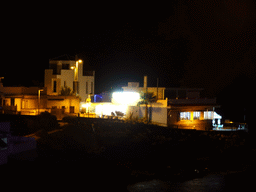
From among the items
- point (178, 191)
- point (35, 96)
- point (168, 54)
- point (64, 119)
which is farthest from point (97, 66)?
point (178, 191)

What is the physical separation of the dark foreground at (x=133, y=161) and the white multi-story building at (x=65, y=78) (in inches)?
351

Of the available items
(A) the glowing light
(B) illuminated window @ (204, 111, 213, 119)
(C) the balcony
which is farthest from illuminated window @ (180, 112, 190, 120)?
→ (A) the glowing light

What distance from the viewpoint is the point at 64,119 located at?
2667 cm

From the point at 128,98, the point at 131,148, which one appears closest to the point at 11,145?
the point at 131,148

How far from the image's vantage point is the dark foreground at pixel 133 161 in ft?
59.5

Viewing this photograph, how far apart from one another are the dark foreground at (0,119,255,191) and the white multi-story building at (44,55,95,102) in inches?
351

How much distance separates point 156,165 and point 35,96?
13788mm

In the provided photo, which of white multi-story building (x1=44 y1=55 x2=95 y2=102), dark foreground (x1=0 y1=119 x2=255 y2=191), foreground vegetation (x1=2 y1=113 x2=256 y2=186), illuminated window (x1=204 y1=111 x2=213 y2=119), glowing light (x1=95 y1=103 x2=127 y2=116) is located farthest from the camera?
white multi-story building (x1=44 y1=55 x2=95 y2=102)

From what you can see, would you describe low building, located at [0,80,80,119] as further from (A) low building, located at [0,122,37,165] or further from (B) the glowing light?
(A) low building, located at [0,122,37,165]

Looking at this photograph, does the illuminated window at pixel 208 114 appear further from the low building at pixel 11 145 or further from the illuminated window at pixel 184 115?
the low building at pixel 11 145

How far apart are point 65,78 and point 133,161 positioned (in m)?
15.1

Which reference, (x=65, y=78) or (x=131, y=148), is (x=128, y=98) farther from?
(x=131, y=148)

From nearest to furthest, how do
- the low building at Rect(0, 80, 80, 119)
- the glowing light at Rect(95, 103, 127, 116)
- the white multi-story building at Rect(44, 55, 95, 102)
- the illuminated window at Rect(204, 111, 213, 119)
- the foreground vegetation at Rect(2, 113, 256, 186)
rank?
the foreground vegetation at Rect(2, 113, 256, 186)
the low building at Rect(0, 80, 80, 119)
the illuminated window at Rect(204, 111, 213, 119)
the glowing light at Rect(95, 103, 127, 116)
the white multi-story building at Rect(44, 55, 95, 102)

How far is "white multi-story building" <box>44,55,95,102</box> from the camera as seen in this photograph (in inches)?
1345
